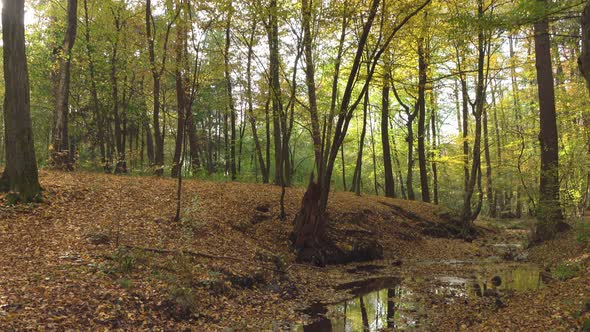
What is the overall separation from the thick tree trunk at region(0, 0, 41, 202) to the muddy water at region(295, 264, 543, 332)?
7.79 metres

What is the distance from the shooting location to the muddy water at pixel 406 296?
25.0 ft

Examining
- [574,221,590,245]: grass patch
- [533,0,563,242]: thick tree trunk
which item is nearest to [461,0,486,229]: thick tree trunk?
[533,0,563,242]: thick tree trunk

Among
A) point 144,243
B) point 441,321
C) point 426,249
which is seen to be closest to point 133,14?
point 144,243

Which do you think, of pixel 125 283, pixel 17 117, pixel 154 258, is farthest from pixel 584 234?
pixel 17 117

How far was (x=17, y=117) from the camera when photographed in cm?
960

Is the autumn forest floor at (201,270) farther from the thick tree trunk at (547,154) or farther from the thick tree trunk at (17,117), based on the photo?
the thick tree trunk at (547,154)

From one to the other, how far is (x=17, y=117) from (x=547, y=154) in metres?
16.1

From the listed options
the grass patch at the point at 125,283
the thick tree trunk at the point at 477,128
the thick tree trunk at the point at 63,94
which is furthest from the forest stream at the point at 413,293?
the thick tree trunk at the point at 63,94

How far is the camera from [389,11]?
46.6ft

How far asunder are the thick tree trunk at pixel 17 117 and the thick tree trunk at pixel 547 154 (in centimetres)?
1509

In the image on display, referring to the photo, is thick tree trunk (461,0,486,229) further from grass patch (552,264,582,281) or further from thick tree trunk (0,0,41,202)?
thick tree trunk (0,0,41,202)

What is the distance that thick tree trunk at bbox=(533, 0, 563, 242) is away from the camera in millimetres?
12633

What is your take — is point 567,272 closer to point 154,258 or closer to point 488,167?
point 154,258

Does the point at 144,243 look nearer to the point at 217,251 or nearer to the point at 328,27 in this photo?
the point at 217,251
